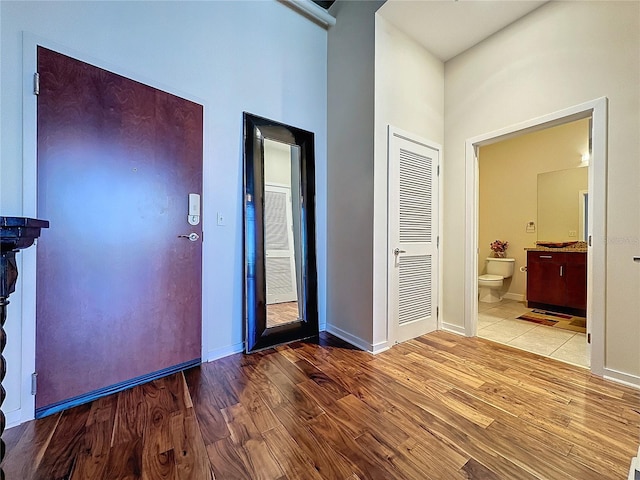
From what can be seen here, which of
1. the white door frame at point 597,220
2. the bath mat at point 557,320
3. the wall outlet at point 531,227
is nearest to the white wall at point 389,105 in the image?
the white door frame at point 597,220

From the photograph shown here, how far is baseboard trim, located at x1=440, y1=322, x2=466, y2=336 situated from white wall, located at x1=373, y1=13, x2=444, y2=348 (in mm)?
910

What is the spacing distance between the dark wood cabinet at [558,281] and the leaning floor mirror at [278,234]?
323 centimetres

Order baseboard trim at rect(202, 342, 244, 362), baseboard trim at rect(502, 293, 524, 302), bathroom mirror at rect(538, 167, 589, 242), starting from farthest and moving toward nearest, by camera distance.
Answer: baseboard trim at rect(502, 293, 524, 302) < bathroom mirror at rect(538, 167, 589, 242) < baseboard trim at rect(202, 342, 244, 362)

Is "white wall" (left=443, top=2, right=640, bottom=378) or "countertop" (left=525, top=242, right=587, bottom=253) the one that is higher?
"white wall" (left=443, top=2, right=640, bottom=378)

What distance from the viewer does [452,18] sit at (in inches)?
91.2

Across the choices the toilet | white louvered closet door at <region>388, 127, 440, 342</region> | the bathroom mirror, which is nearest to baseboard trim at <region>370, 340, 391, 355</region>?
white louvered closet door at <region>388, 127, 440, 342</region>

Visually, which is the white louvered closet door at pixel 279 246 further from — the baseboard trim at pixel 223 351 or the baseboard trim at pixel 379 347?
the baseboard trim at pixel 379 347

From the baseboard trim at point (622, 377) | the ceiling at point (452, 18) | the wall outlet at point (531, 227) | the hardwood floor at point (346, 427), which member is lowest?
the hardwood floor at point (346, 427)

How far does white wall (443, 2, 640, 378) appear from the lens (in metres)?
1.76

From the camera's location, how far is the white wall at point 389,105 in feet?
7.48

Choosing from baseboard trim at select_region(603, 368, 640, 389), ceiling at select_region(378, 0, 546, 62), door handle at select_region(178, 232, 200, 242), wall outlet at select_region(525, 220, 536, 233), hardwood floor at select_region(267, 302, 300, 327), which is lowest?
baseboard trim at select_region(603, 368, 640, 389)

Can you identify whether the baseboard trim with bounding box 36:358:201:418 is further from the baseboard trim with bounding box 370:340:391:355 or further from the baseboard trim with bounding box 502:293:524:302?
the baseboard trim with bounding box 502:293:524:302

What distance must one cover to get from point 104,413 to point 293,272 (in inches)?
62.6

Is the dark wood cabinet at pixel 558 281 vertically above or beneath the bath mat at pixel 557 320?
above
